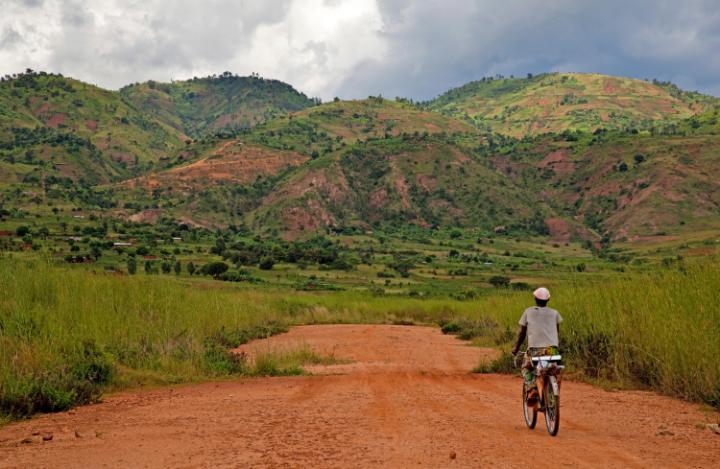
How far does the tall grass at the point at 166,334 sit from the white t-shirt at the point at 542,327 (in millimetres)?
4847

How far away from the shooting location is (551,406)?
10.7 metres

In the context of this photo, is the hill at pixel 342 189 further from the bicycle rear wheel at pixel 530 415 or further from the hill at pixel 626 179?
the bicycle rear wheel at pixel 530 415

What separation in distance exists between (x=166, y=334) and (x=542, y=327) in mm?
13114

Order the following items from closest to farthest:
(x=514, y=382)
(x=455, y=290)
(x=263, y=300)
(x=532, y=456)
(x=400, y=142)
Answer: (x=532, y=456), (x=514, y=382), (x=263, y=300), (x=455, y=290), (x=400, y=142)

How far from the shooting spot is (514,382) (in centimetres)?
1877

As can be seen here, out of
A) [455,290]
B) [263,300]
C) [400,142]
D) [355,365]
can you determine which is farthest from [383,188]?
[355,365]

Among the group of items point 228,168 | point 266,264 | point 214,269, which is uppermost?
point 228,168

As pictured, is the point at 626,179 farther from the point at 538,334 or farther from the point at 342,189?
the point at 538,334

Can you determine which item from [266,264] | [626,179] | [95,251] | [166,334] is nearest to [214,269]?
[95,251]

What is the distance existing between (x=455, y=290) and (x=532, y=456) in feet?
224

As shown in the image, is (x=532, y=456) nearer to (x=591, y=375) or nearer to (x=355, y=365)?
(x=591, y=375)

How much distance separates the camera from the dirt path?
916 centimetres

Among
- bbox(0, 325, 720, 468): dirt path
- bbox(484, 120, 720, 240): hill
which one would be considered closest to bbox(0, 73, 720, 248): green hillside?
bbox(484, 120, 720, 240): hill

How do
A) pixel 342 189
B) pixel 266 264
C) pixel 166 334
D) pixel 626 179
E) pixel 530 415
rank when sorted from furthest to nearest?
pixel 342 189 → pixel 626 179 → pixel 266 264 → pixel 166 334 → pixel 530 415
